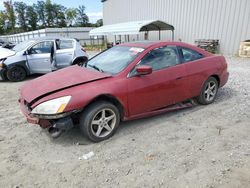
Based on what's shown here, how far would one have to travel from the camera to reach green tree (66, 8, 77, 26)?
8462cm

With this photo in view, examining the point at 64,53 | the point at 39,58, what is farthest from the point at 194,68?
the point at 39,58

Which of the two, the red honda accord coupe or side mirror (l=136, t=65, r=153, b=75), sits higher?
side mirror (l=136, t=65, r=153, b=75)

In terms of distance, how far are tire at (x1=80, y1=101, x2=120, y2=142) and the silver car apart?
190 inches

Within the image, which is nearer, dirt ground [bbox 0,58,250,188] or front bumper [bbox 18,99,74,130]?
dirt ground [bbox 0,58,250,188]

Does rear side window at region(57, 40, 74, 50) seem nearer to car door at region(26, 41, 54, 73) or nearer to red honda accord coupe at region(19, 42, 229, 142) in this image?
car door at region(26, 41, 54, 73)

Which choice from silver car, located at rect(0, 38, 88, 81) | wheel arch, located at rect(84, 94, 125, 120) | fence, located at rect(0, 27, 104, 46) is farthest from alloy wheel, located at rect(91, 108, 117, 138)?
fence, located at rect(0, 27, 104, 46)

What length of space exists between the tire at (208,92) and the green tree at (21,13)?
88.7 meters

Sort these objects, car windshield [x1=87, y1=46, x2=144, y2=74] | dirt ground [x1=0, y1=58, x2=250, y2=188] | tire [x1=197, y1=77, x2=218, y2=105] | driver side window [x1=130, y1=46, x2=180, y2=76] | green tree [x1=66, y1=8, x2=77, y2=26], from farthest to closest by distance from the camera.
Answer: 1. green tree [x1=66, y1=8, x2=77, y2=26]
2. tire [x1=197, y1=77, x2=218, y2=105]
3. driver side window [x1=130, y1=46, x2=180, y2=76]
4. car windshield [x1=87, y1=46, x2=144, y2=74]
5. dirt ground [x1=0, y1=58, x2=250, y2=188]

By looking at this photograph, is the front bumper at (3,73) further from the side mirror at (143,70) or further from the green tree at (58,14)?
the green tree at (58,14)

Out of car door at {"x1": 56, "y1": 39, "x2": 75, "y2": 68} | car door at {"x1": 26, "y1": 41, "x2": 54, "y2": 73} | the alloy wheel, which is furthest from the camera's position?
car door at {"x1": 56, "y1": 39, "x2": 75, "y2": 68}

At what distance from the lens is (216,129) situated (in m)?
4.19

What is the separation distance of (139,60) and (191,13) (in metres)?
13.4

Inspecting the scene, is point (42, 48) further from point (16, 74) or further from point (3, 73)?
point (3, 73)

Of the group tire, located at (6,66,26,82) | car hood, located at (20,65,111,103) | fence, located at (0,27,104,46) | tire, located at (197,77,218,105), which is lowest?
fence, located at (0,27,104,46)
